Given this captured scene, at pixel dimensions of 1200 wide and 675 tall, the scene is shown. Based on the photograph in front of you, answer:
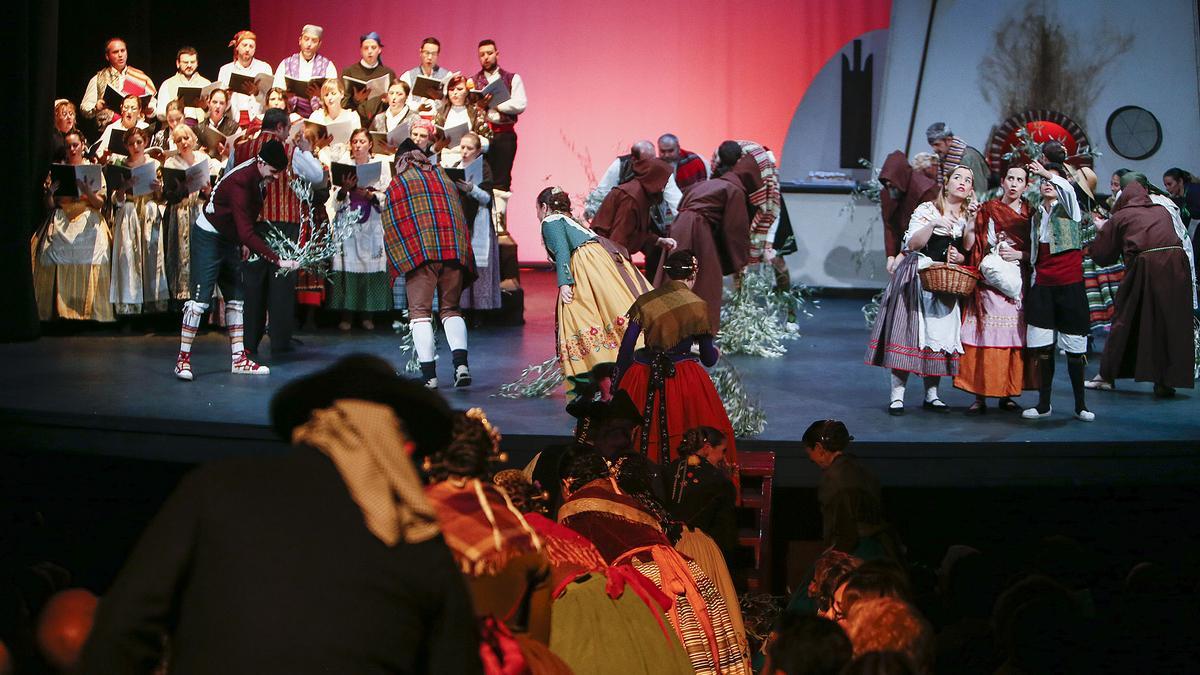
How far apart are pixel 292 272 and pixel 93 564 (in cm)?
355

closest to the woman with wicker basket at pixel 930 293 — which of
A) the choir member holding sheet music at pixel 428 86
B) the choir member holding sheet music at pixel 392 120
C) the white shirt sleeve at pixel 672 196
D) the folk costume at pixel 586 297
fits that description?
the folk costume at pixel 586 297

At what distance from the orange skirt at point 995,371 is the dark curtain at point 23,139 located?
220 inches

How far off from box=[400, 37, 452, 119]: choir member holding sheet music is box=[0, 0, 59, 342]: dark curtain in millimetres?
2275

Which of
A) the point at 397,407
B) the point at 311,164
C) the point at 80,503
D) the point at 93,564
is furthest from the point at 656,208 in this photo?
the point at 397,407

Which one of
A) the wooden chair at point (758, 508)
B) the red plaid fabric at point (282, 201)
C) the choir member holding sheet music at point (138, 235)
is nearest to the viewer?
the wooden chair at point (758, 508)

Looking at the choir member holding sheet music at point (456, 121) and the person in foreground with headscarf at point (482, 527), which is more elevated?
the choir member holding sheet music at point (456, 121)

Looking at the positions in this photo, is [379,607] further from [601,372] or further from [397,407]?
[601,372]

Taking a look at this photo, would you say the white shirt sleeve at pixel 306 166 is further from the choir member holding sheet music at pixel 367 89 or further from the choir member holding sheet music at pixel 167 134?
the choir member holding sheet music at pixel 367 89

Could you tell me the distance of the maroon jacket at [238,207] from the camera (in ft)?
22.4

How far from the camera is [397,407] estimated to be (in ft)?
5.83

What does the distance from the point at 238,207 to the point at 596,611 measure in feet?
15.4

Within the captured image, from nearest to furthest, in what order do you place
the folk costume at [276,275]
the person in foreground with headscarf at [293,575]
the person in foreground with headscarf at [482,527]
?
the person in foreground with headscarf at [293,575]
the person in foreground with headscarf at [482,527]
the folk costume at [276,275]

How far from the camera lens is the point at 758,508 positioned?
4.87 metres

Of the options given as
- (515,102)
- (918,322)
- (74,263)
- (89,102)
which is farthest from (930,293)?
(89,102)
